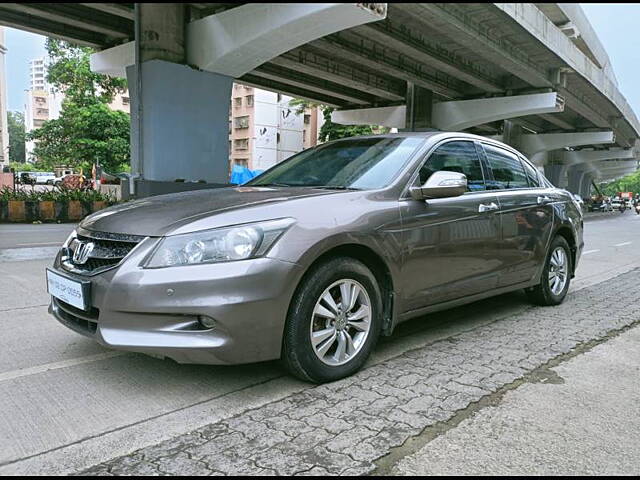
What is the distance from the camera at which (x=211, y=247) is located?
2.77 metres

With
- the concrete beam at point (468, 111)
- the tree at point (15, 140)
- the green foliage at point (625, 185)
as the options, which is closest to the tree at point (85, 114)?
the concrete beam at point (468, 111)

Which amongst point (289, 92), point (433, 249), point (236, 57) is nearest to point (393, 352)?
point (433, 249)

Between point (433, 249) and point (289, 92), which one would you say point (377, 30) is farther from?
point (433, 249)

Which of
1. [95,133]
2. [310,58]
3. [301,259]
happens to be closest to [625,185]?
[95,133]

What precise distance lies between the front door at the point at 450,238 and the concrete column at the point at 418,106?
2022 centimetres

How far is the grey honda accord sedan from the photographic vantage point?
8.93ft

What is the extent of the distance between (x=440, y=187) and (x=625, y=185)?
13817 cm

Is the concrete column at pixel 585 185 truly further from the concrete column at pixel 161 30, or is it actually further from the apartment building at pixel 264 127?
the concrete column at pixel 161 30

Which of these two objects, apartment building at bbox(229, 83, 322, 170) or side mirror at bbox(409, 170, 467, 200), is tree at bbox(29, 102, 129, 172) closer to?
apartment building at bbox(229, 83, 322, 170)

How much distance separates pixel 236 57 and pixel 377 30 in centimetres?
475

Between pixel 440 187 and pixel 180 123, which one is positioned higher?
pixel 180 123

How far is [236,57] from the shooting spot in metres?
12.9

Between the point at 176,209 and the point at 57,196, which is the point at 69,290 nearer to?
the point at 176,209

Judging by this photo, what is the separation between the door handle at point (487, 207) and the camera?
165 inches
